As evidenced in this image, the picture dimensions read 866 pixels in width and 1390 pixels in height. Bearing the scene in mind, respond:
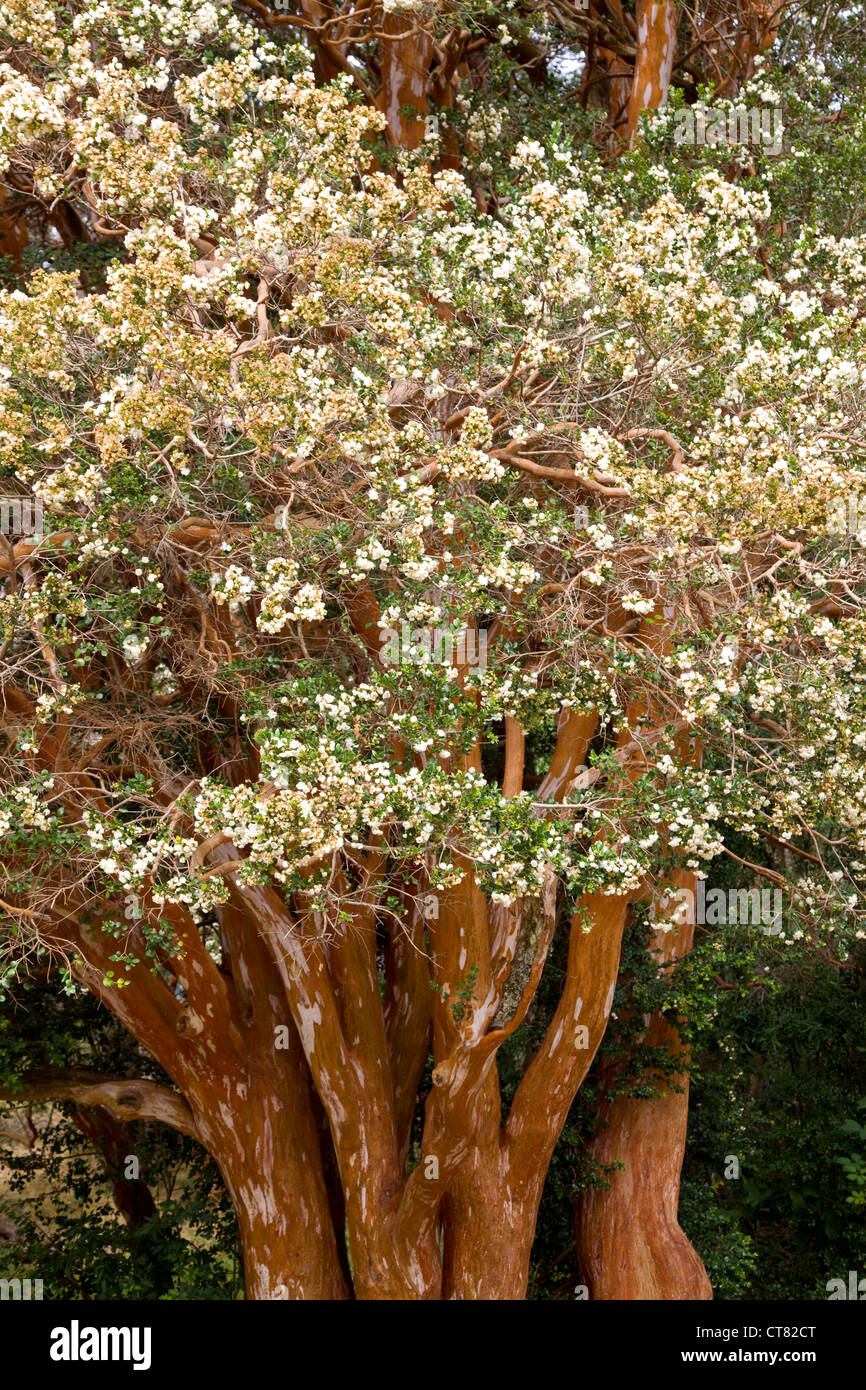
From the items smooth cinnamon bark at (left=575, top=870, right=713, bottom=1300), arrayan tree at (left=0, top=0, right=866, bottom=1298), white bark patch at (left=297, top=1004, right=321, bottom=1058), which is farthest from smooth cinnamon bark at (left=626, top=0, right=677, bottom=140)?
white bark patch at (left=297, top=1004, right=321, bottom=1058)

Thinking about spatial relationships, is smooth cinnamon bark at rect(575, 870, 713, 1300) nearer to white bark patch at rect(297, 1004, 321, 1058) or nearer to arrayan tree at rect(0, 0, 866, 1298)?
arrayan tree at rect(0, 0, 866, 1298)

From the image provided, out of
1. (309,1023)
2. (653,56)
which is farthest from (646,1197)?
(653,56)

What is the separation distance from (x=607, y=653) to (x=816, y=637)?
4.02 feet

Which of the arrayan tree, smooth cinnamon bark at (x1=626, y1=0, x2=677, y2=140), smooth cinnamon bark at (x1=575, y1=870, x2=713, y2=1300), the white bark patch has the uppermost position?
smooth cinnamon bark at (x1=626, y1=0, x2=677, y2=140)

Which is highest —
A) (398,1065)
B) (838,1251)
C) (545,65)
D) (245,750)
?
(545,65)

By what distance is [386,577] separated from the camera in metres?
7.37

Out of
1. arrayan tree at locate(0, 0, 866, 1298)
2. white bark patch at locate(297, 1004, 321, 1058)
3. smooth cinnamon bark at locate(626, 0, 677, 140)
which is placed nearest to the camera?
arrayan tree at locate(0, 0, 866, 1298)

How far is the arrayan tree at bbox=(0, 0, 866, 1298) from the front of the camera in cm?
646

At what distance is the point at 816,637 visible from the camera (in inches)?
285

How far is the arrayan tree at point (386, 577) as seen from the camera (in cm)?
646

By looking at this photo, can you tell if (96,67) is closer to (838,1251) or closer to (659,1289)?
(659,1289)

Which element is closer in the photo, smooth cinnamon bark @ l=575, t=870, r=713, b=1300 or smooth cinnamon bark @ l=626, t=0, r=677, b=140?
smooth cinnamon bark @ l=626, t=0, r=677, b=140

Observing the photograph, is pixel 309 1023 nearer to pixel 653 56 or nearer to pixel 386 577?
pixel 386 577

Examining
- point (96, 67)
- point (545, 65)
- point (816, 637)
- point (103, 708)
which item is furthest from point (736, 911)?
point (545, 65)
